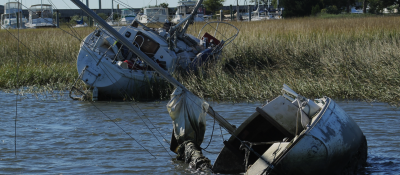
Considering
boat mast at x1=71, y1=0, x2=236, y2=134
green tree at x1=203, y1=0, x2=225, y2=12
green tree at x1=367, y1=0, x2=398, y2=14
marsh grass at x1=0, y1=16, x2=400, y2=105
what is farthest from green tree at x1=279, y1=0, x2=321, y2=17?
boat mast at x1=71, y1=0, x2=236, y2=134

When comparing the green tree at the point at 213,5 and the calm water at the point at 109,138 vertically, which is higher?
the green tree at the point at 213,5

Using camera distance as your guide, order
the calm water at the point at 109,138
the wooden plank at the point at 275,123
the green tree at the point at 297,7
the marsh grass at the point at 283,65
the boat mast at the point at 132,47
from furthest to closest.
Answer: the green tree at the point at 297,7 → the marsh grass at the point at 283,65 → the calm water at the point at 109,138 → the wooden plank at the point at 275,123 → the boat mast at the point at 132,47

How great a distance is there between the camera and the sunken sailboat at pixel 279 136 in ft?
18.3

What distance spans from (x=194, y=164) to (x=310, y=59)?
27.2 feet

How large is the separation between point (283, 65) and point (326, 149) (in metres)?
8.60

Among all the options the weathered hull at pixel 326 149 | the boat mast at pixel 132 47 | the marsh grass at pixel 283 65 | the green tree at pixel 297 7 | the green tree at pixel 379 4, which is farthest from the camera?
the green tree at pixel 379 4

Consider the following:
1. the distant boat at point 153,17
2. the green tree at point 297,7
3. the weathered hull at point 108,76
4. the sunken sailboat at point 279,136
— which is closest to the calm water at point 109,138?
the sunken sailboat at point 279,136

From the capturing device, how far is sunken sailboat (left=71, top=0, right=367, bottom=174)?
559 centimetres

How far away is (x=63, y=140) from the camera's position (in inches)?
344

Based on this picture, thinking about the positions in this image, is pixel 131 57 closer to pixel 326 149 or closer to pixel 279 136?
pixel 279 136

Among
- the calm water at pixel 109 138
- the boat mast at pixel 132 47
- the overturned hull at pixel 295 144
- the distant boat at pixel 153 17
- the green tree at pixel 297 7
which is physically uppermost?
the green tree at pixel 297 7

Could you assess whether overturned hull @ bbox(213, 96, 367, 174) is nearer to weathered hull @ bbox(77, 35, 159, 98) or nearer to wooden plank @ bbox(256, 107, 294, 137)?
wooden plank @ bbox(256, 107, 294, 137)

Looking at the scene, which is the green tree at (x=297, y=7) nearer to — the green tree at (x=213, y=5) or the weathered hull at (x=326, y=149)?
the green tree at (x=213, y=5)

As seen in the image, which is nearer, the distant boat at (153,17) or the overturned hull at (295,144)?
the overturned hull at (295,144)
